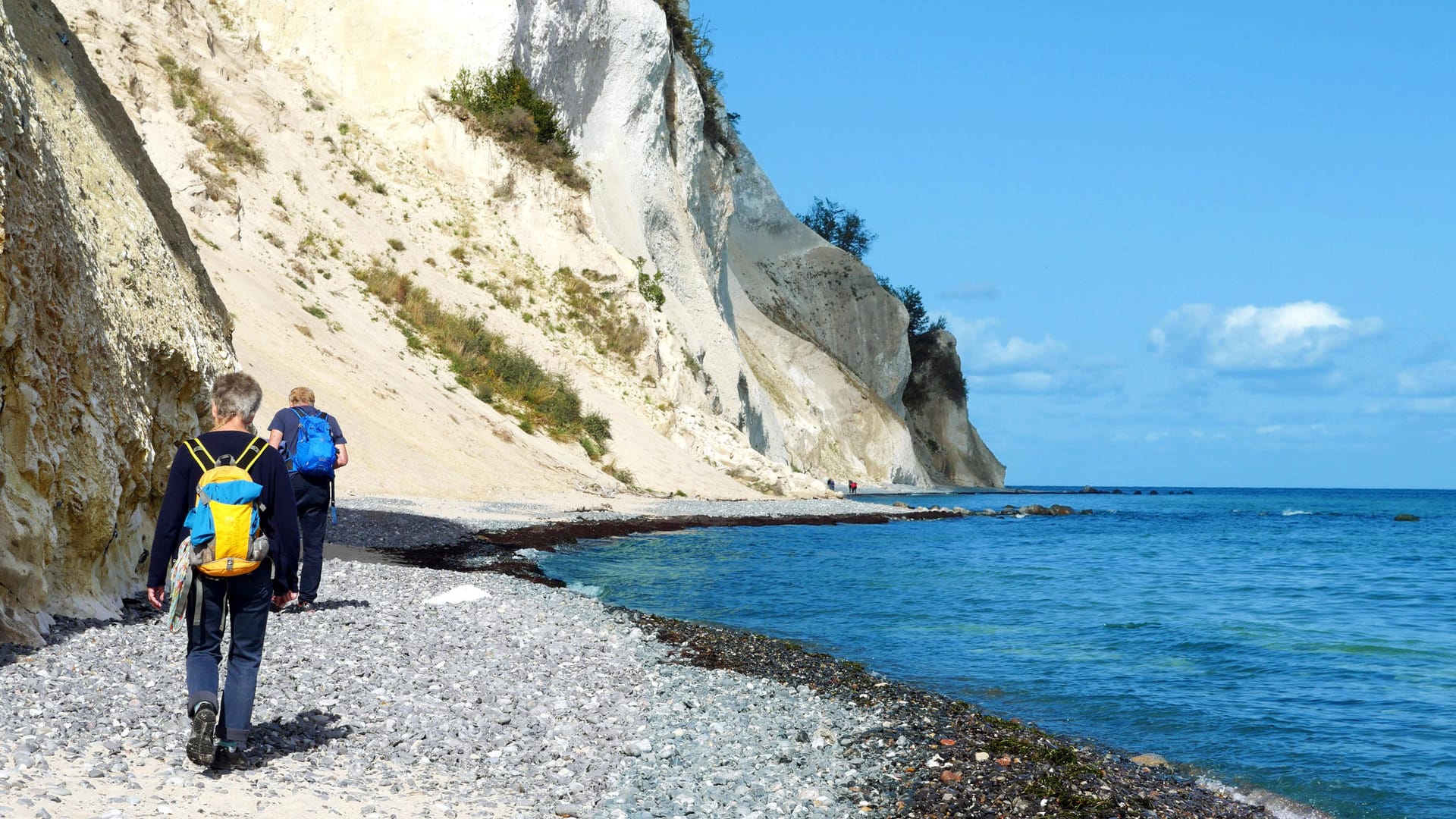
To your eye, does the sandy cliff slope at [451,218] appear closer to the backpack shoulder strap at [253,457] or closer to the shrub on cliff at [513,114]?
the shrub on cliff at [513,114]

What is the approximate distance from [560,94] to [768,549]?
2551 centimetres

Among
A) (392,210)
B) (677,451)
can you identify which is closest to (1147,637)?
(677,451)

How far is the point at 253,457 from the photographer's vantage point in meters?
5.42

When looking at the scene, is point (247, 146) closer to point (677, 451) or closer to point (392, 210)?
point (392, 210)

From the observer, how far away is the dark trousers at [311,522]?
934 cm

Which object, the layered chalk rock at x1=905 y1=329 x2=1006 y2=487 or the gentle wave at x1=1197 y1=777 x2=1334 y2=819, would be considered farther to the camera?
the layered chalk rock at x1=905 y1=329 x2=1006 y2=487

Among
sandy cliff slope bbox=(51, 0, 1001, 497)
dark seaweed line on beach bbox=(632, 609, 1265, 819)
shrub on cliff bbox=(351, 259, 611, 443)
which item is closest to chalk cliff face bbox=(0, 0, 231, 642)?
dark seaweed line on beach bbox=(632, 609, 1265, 819)

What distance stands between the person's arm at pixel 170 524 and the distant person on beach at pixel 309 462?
372cm

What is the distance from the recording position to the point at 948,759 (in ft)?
24.4

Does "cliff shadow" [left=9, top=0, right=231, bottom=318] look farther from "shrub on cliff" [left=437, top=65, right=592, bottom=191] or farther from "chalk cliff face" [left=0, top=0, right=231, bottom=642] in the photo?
"shrub on cliff" [left=437, top=65, right=592, bottom=191]

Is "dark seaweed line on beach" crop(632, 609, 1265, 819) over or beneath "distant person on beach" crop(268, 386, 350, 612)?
beneath

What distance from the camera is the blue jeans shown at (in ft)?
17.5

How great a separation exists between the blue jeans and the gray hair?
77 cm

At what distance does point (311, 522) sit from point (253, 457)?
435 cm
